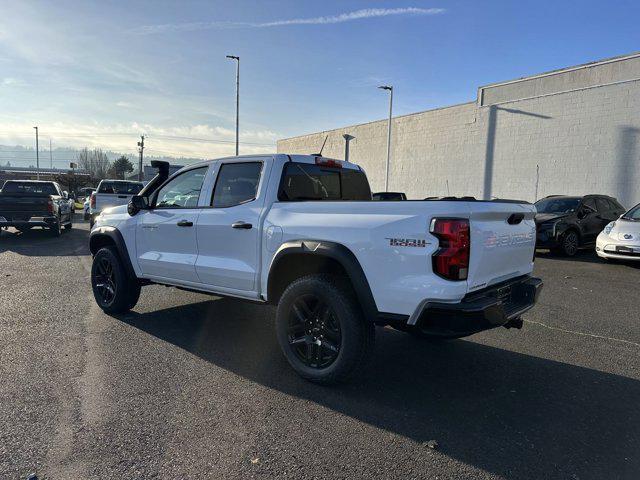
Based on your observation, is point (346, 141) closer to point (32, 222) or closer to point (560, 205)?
point (560, 205)

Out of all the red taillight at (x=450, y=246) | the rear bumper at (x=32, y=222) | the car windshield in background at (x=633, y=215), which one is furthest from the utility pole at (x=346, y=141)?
the red taillight at (x=450, y=246)

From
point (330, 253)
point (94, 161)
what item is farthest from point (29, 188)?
point (94, 161)

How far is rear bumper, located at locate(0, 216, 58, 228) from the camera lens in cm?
1378

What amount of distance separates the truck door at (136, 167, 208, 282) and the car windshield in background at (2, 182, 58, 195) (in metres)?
10.7

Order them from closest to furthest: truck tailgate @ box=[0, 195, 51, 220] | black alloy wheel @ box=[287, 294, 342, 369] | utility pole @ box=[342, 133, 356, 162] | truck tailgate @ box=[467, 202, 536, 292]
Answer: truck tailgate @ box=[467, 202, 536, 292] < black alloy wheel @ box=[287, 294, 342, 369] < truck tailgate @ box=[0, 195, 51, 220] < utility pole @ box=[342, 133, 356, 162]

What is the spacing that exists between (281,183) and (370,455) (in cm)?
251

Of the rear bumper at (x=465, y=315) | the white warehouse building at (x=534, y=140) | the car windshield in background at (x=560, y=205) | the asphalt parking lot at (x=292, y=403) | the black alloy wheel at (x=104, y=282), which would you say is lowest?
the asphalt parking lot at (x=292, y=403)

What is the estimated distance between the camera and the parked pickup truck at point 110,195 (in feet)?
48.9

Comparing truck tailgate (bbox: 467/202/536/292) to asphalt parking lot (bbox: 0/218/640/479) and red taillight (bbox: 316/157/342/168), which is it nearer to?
asphalt parking lot (bbox: 0/218/640/479)

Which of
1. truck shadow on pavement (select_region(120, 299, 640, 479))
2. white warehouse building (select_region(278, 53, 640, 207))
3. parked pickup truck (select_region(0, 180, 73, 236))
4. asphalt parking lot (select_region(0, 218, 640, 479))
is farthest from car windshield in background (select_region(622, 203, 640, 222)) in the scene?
parked pickup truck (select_region(0, 180, 73, 236))

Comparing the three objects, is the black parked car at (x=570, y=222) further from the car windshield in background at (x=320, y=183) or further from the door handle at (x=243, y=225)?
the door handle at (x=243, y=225)

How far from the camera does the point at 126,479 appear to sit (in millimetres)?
2678

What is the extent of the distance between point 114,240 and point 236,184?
2.12 meters

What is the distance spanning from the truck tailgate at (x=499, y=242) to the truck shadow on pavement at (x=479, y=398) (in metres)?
0.93
